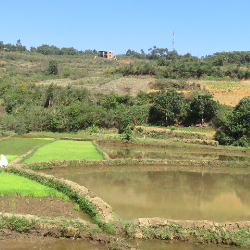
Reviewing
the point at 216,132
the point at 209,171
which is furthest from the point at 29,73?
the point at 209,171

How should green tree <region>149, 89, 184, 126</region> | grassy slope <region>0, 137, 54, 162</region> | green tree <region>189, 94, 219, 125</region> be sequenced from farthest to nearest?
green tree <region>149, 89, 184, 126</region> → green tree <region>189, 94, 219, 125</region> → grassy slope <region>0, 137, 54, 162</region>

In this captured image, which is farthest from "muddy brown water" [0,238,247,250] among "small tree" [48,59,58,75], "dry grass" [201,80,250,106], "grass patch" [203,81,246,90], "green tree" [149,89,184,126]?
"small tree" [48,59,58,75]

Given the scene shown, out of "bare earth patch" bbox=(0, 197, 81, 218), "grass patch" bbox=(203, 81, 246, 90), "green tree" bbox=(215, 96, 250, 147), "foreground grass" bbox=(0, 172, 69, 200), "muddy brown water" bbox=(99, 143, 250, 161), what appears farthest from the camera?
"grass patch" bbox=(203, 81, 246, 90)

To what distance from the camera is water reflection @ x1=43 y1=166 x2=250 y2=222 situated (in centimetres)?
1104

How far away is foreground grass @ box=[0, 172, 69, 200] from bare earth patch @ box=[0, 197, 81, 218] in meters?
0.30

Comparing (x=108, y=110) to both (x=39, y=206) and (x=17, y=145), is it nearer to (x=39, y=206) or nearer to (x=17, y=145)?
(x=17, y=145)

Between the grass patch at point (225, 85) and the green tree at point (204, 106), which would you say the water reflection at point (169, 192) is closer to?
the green tree at point (204, 106)

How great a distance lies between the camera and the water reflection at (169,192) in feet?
36.2

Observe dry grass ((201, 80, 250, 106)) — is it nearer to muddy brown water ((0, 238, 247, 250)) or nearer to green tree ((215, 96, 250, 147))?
green tree ((215, 96, 250, 147))

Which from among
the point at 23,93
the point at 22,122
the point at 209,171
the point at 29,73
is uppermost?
the point at 29,73

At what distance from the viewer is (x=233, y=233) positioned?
9.01m

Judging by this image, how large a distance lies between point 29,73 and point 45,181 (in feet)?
157

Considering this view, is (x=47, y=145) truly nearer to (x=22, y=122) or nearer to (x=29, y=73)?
(x=22, y=122)

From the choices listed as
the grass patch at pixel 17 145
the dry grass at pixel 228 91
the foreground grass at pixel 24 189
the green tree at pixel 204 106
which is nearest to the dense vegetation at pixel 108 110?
the green tree at pixel 204 106
